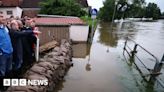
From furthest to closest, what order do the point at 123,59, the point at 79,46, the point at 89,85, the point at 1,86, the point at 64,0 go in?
the point at 64,0, the point at 79,46, the point at 123,59, the point at 89,85, the point at 1,86

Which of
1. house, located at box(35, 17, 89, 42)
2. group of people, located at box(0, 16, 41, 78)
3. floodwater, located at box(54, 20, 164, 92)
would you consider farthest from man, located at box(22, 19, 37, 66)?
house, located at box(35, 17, 89, 42)

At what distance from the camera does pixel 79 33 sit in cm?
1417

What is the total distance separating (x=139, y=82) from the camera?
299 inches

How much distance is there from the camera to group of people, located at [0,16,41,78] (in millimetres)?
5328

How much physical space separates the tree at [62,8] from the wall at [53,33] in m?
9.71

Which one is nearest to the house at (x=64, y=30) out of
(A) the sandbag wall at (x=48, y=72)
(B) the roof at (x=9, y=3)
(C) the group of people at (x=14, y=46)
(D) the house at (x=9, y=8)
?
(A) the sandbag wall at (x=48, y=72)

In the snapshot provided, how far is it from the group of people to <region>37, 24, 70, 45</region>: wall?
4.94 meters

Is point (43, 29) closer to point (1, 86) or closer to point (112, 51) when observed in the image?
point (112, 51)

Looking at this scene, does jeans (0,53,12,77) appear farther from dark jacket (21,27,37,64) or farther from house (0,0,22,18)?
house (0,0,22,18)

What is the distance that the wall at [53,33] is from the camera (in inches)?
486

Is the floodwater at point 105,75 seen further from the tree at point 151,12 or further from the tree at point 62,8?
the tree at point 151,12

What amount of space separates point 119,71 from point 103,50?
159 inches

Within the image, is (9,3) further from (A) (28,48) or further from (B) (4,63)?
(B) (4,63)

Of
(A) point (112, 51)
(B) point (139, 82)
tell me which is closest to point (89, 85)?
(B) point (139, 82)
